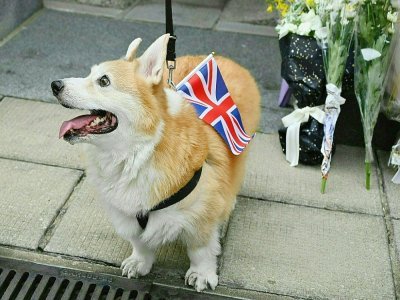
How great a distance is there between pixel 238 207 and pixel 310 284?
735mm

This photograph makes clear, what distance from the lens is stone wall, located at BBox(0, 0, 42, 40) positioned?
5.20 m

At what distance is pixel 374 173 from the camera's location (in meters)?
3.73

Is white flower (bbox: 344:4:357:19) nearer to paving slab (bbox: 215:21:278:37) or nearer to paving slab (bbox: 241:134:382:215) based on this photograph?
paving slab (bbox: 241:134:382:215)

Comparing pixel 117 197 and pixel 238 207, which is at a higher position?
pixel 117 197

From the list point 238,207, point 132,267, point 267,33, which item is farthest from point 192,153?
point 267,33

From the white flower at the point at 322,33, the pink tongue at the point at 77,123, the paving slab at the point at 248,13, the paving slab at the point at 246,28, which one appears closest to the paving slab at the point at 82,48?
the paving slab at the point at 246,28

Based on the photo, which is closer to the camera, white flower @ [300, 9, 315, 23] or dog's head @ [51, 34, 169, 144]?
dog's head @ [51, 34, 169, 144]

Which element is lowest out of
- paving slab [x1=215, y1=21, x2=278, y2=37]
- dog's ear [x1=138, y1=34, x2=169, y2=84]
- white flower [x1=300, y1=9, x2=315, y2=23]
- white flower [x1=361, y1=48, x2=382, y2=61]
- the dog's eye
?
paving slab [x1=215, y1=21, x2=278, y2=37]

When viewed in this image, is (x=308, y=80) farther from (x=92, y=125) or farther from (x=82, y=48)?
(x=82, y=48)

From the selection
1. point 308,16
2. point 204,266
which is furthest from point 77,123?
point 308,16

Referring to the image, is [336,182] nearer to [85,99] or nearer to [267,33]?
[85,99]

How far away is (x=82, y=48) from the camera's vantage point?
5.15m

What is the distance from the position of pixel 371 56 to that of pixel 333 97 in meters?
0.37

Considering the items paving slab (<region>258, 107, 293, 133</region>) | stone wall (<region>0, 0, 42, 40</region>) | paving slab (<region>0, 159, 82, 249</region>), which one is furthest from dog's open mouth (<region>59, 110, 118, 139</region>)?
stone wall (<region>0, 0, 42, 40</region>)
